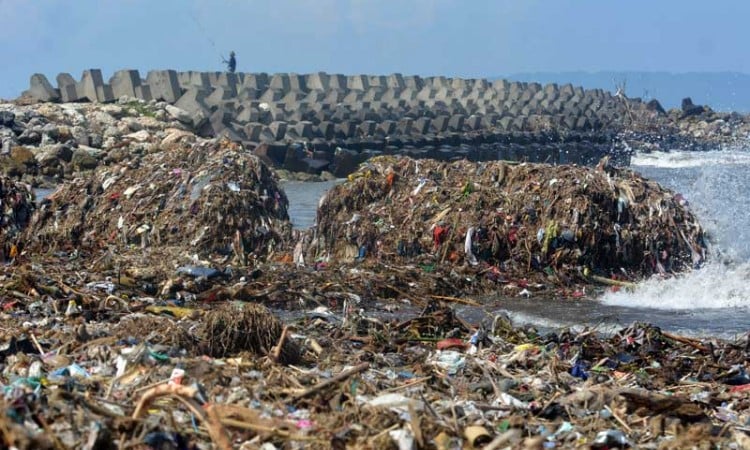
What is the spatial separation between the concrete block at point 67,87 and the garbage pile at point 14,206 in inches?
676

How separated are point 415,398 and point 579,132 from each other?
35460 millimetres

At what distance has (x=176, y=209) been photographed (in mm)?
12211

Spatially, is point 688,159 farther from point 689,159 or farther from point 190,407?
point 190,407

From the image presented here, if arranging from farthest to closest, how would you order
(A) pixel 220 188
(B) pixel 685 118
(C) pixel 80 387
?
(B) pixel 685 118
(A) pixel 220 188
(C) pixel 80 387

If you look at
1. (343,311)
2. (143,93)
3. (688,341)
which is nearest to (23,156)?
(143,93)

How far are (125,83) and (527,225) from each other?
834 inches

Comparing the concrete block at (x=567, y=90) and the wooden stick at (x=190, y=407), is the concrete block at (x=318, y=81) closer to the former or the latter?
the concrete block at (x=567, y=90)

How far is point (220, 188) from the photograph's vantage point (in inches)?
481

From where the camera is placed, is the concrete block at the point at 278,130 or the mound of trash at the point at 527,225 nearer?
the mound of trash at the point at 527,225

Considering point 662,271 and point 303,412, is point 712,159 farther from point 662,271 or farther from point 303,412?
point 303,412

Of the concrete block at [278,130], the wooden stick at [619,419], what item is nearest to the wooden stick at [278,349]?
the wooden stick at [619,419]

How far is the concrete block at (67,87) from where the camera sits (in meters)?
29.9

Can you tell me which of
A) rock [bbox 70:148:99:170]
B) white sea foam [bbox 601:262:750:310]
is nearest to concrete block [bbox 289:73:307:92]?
rock [bbox 70:148:99:170]

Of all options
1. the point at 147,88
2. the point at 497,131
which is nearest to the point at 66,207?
the point at 147,88
